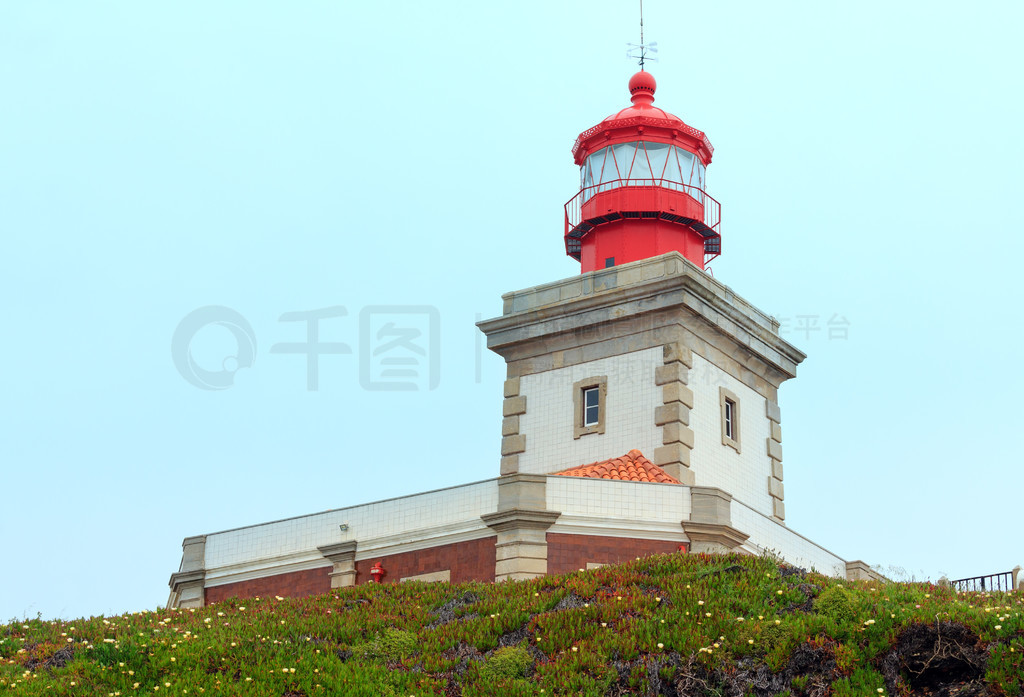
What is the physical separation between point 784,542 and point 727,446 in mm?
2605

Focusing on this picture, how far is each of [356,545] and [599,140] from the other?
35.6 feet

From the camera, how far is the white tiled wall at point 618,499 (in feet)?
84.8

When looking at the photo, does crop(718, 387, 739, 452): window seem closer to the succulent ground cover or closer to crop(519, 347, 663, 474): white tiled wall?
crop(519, 347, 663, 474): white tiled wall

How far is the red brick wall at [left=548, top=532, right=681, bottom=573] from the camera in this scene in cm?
2553

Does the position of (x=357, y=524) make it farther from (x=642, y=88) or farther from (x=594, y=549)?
(x=642, y=88)

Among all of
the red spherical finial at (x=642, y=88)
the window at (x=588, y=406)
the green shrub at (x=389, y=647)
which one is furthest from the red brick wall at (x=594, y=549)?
the red spherical finial at (x=642, y=88)

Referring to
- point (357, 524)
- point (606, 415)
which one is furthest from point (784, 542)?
point (357, 524)

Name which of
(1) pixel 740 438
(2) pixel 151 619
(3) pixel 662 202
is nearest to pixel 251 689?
(2) pixel 151 619

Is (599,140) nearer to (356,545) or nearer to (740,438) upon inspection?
(740,438)

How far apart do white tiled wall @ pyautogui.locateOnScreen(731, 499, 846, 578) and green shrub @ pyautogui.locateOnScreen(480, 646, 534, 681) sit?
25.7 ft

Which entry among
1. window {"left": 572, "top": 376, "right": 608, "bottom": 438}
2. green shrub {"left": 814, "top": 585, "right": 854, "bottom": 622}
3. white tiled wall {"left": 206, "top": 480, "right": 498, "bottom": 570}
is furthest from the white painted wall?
green shrub {"left": 814, "top": 585, "right": 854, "bottom": 622}

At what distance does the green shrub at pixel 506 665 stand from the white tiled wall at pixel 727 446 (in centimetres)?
925

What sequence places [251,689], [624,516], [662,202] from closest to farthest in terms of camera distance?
[251,689] < [624,516] < [662,202]

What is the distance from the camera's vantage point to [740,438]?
30391mm
